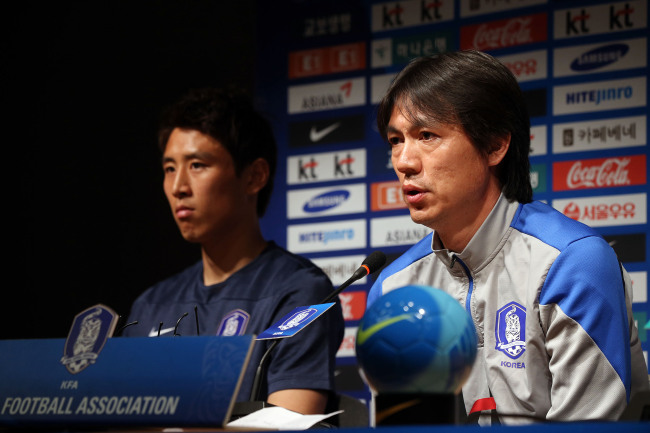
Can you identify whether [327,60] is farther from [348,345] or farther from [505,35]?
[348,345]

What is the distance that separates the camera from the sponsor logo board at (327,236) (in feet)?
10.7

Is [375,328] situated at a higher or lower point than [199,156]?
lower

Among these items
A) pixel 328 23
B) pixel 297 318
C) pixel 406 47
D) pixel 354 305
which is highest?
pixel 328 23

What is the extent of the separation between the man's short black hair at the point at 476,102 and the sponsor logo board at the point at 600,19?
1.03 m

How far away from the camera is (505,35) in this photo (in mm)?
3080

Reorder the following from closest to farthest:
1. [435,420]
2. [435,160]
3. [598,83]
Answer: [435,420] < [435,160] < [598,83]

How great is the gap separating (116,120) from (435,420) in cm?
281

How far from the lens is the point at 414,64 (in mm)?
2135

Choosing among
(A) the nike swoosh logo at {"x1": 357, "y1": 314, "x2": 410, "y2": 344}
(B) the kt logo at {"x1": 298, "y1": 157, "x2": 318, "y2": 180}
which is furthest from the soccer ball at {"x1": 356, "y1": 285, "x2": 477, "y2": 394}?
(B) the kt logo at {"x1": 298, "y1": 157, "x2": 318, "y2": 180}

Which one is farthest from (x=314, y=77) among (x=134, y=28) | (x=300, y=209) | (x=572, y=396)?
(x=572, y=396)

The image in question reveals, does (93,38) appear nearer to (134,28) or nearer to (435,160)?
(134,28)

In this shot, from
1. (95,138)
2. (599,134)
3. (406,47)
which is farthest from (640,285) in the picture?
(95,138)

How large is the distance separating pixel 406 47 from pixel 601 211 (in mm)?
1008

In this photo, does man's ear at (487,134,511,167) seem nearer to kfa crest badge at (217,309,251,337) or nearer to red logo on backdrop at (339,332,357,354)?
kfa crest badge at (217,309,251,337)
